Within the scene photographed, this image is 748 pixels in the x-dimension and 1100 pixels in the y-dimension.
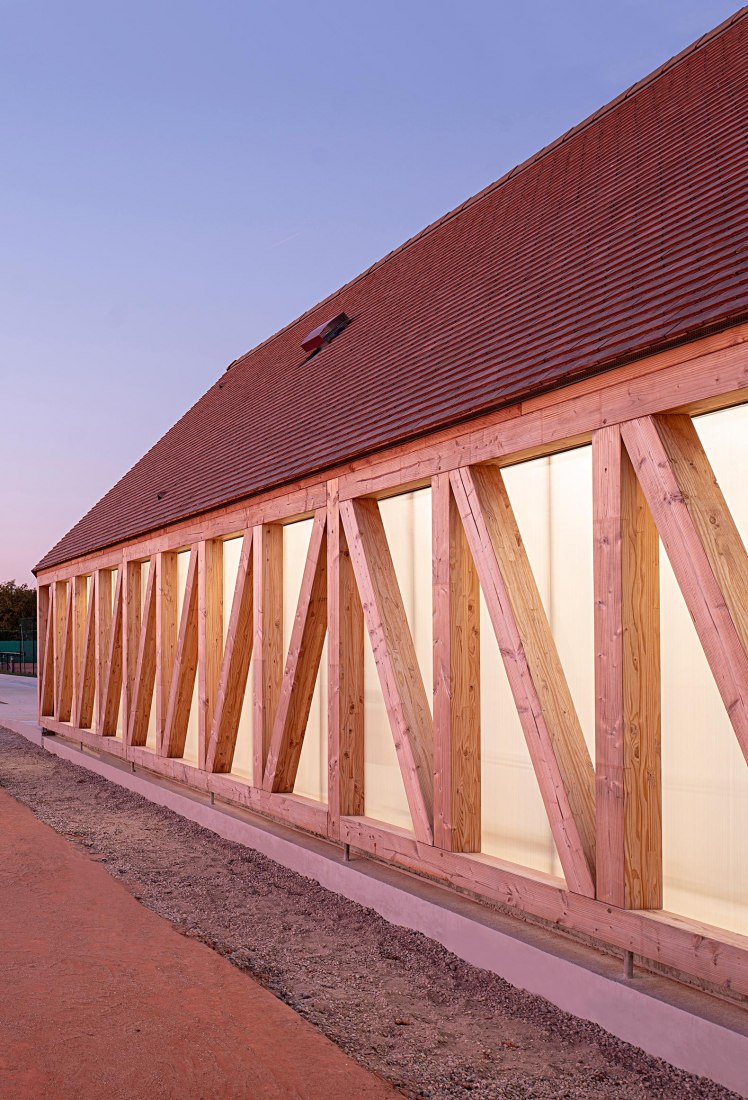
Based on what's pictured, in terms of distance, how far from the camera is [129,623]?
536 inches

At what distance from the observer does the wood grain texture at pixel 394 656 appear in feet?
22.4

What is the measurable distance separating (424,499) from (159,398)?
3142 inches

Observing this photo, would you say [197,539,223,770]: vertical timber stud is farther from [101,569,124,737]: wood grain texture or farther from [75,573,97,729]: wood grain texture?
[75,573,97,729]: wood grain texture

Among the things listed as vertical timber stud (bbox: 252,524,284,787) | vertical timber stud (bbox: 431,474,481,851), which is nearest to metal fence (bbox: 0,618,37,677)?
vertical timber stud (bbox: 252,524,284,787)

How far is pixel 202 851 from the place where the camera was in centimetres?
903

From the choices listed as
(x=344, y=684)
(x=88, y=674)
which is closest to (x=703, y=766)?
(x=344, y=684)

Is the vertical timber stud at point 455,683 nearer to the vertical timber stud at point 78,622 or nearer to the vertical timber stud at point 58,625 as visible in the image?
the vertical timber stud at point 78,622

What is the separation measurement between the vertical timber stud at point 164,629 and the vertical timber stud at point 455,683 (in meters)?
6.12

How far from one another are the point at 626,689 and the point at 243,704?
20.0 feet

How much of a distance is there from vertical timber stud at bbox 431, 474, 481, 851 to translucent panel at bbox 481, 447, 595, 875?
107 millimetres

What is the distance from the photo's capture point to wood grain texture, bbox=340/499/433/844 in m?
6.84

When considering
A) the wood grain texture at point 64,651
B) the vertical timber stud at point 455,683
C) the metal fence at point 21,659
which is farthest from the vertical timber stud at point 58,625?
the metal fence at point 21,659

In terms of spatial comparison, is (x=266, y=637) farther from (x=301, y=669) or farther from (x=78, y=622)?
(x=78, y=622)

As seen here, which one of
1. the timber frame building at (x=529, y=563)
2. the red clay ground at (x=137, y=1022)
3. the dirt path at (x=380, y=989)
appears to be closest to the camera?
the red clay ground at (x=137, y=1022)
